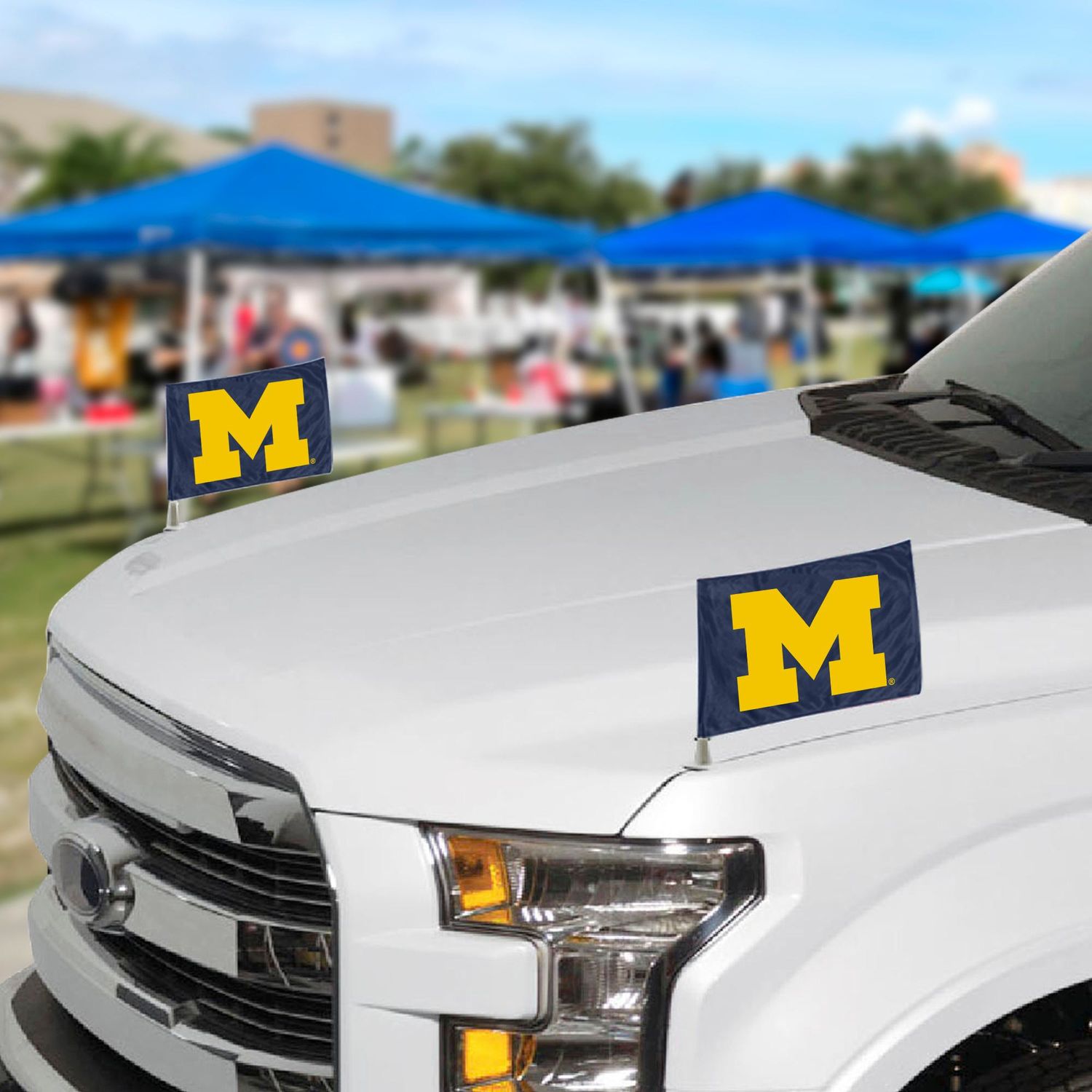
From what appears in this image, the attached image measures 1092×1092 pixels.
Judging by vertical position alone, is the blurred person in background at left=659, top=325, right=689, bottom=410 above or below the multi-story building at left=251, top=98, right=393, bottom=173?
below

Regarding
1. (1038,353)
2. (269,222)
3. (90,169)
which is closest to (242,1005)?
(1038,353)

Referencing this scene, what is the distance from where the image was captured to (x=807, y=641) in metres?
1.73

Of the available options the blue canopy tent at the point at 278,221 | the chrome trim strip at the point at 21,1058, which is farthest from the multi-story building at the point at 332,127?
the chrome trim strip at the point at 21,1058

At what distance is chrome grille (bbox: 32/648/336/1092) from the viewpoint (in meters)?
1.89

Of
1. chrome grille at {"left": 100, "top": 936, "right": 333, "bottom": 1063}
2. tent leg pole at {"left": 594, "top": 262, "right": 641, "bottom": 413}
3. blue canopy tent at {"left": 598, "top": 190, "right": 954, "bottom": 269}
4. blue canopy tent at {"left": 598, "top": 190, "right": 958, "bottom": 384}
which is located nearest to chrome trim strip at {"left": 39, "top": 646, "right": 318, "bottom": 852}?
chrome grille at {"left": 100, "top": 936, "right": 333, "bottom": 1063}

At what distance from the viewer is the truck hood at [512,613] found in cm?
183

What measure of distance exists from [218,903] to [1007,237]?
18692 millimetres

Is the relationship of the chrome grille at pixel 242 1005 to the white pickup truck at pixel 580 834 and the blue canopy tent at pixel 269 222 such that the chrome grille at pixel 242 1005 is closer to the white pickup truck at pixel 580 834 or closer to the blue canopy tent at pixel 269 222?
the white pickup truck at pixel 580 834

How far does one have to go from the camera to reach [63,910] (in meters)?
2.40

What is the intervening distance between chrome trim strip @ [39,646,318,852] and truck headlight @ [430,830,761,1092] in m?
0.20

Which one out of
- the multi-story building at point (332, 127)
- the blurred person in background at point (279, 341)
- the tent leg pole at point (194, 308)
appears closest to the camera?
the tent leg pole at point (194, 308)

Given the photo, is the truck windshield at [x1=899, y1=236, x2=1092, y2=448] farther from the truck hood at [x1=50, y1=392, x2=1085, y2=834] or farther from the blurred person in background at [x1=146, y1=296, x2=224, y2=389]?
the blurred person in background at [x1=146, y1=296, x2=224, y2=389]

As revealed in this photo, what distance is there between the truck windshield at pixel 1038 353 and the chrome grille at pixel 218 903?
130 centimetres

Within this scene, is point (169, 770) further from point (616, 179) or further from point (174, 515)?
point (616, 179)
